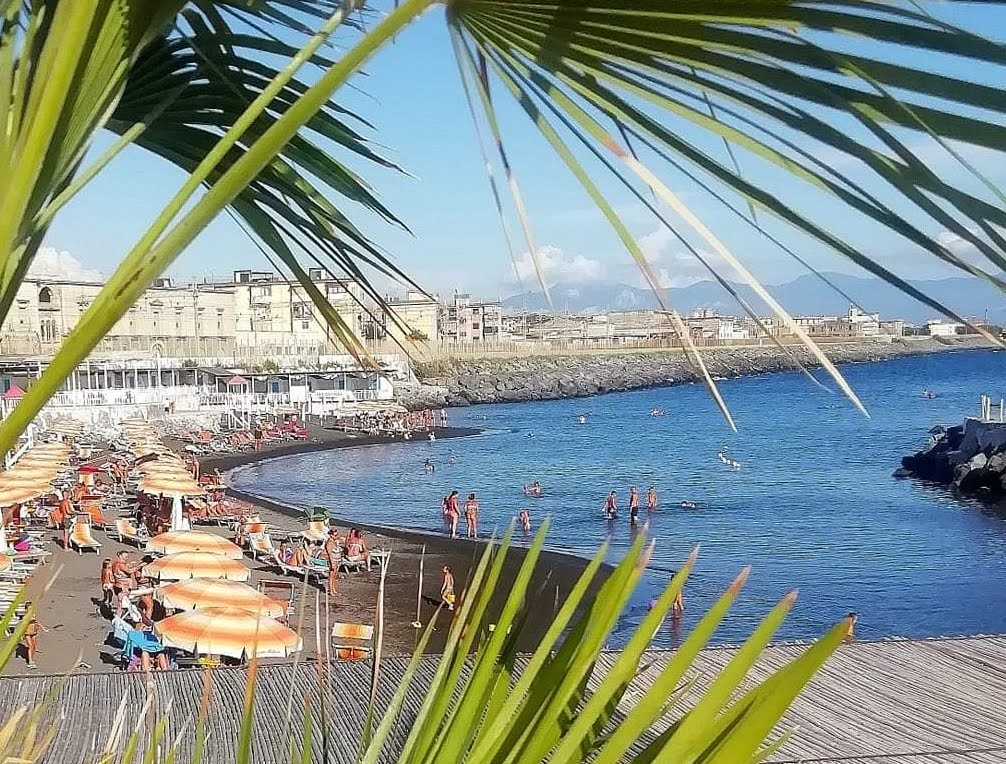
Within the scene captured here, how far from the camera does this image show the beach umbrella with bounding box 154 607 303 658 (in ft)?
29.2

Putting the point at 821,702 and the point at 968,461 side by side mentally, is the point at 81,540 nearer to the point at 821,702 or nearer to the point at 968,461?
the point at 821,702

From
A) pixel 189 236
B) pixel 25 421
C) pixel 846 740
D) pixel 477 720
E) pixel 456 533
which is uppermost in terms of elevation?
pixel 189 236

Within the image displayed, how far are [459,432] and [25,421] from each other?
167 feet

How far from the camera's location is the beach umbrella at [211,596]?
10234 mm

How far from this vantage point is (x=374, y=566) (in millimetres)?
18406

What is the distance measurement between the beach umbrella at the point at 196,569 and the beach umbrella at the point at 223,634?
7.15 feet

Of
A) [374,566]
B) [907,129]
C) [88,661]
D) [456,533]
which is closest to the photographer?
[907,129]

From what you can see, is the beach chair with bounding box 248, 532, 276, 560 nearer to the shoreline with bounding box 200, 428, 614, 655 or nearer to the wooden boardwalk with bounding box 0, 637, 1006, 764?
the shoreline with bounding box 200, 428, 614, 655

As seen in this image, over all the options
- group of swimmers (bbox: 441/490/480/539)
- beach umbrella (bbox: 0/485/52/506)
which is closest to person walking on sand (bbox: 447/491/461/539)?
group of swimmers (bbox: 441/490/480/539)

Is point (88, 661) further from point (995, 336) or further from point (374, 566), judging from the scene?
point (995, 336)

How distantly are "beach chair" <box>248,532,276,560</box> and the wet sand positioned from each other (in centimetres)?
30

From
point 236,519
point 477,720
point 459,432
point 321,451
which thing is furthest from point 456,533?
point 459,432

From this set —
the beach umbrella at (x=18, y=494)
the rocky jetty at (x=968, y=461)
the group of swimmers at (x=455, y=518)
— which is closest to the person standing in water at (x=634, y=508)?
the group of swimmers at (x=455, y=518)

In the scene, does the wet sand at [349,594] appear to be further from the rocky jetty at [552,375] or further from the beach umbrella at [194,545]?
the rocky jetty at [552,375]
